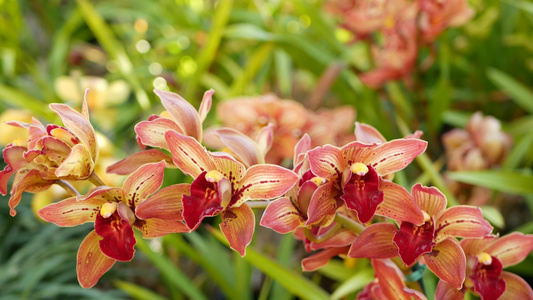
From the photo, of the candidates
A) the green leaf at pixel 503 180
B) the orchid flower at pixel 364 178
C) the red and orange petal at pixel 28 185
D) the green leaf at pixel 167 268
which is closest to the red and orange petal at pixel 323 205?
the orchid flower at pixel 364 178

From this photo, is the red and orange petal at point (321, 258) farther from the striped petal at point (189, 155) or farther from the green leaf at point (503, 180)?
the green leaf at point (503, 180)

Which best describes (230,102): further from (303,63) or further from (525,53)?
(525,53)

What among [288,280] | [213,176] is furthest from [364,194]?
[288,280]

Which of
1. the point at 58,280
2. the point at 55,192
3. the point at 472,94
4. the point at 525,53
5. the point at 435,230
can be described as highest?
the point at 435,230

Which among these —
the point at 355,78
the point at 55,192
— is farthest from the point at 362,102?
the point at 55,192

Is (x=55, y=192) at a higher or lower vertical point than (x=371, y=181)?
lower

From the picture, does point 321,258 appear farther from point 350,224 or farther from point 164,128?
point 164,128
